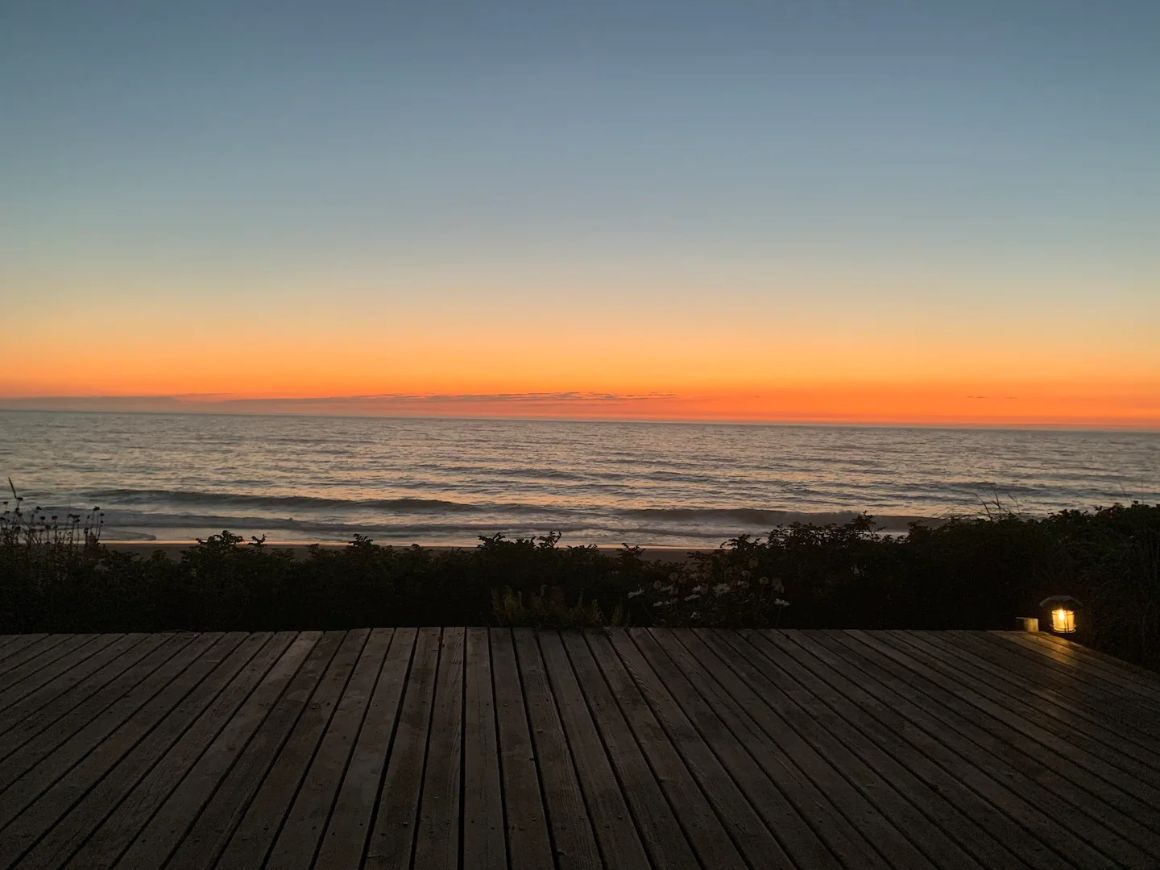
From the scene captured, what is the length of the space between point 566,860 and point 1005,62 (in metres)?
9.60

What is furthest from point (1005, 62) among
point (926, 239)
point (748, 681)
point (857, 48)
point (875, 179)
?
point (748, 681)

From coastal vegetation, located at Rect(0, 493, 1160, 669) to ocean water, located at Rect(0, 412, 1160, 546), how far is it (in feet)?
31.7

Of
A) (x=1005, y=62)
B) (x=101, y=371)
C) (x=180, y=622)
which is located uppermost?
(x=1005, y=62)

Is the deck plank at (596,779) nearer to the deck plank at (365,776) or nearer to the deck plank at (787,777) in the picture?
the deck plank at (787,777)

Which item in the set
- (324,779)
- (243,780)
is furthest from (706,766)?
(243,780)

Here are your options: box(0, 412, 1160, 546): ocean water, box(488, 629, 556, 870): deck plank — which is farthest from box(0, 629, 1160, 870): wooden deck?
box(0, 412, 1160, 546): ocean water

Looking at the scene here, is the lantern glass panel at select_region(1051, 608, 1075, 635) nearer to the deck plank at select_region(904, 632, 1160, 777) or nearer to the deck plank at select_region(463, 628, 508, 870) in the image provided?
the deck plank at select_region(904, 632, 1160, 777)

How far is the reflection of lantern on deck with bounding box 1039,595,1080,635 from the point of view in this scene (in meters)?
4.90

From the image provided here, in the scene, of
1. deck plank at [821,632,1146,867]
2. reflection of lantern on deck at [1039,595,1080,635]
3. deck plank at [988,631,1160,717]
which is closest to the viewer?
deck plank at [821,632,1146,867]

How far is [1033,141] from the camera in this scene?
9766 mm

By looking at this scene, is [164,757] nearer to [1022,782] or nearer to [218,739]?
[218,739]

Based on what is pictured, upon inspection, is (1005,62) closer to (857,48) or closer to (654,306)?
(857,48)

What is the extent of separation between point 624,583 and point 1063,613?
9.77 ft

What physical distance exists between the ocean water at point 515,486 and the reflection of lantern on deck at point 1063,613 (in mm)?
11274
